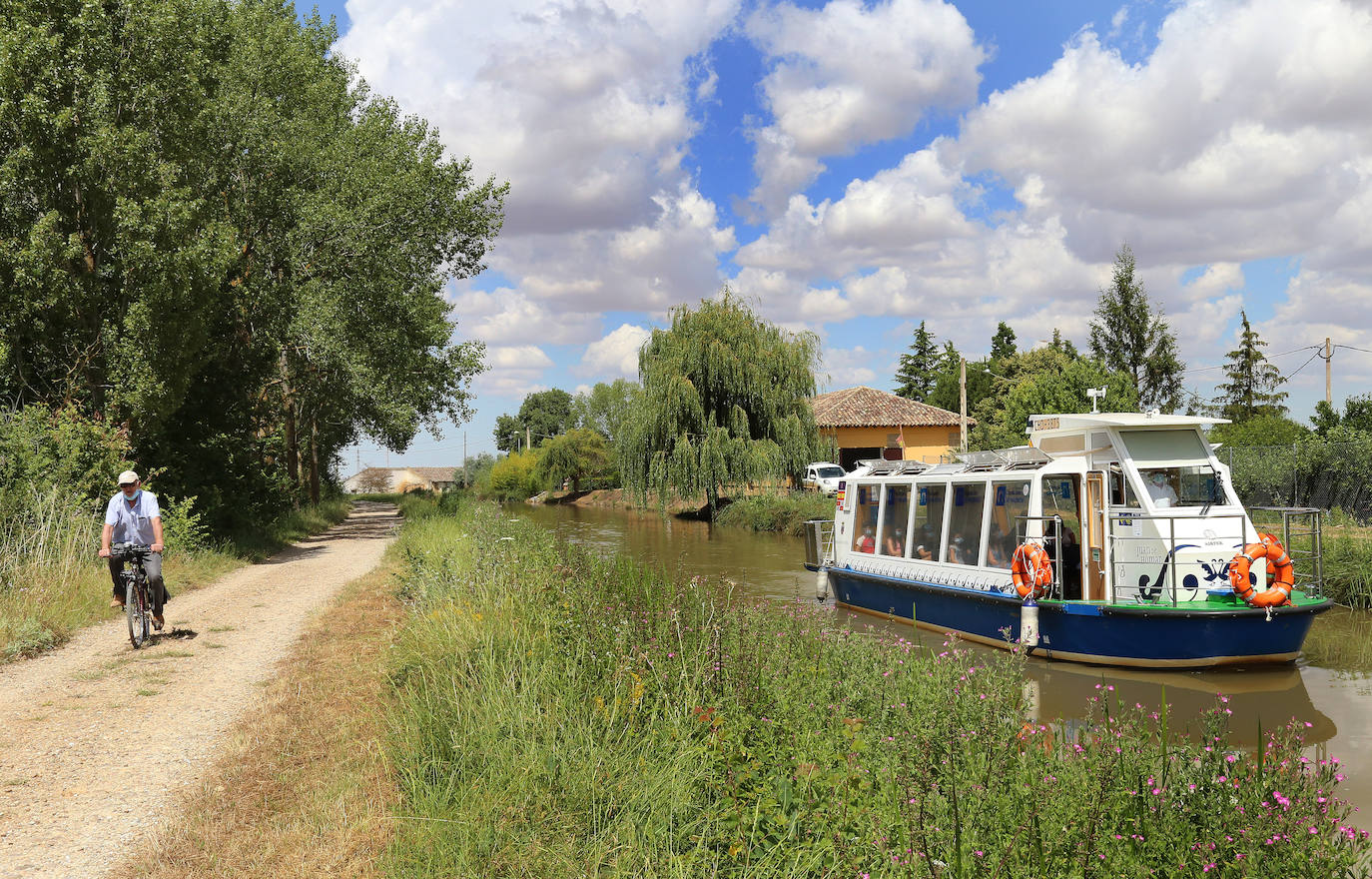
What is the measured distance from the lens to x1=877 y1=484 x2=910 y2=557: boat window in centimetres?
1493

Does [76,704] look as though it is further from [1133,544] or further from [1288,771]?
[1133,544]

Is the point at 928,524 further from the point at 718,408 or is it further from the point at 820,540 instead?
the point at 718,408

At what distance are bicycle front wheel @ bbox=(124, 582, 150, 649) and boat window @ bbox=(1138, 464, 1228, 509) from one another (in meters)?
11.5

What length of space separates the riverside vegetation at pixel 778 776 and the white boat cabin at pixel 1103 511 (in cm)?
552

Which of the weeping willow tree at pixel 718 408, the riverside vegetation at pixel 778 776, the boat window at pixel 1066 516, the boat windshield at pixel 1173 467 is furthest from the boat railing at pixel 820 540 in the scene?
the weeping willow tree at pixel 718 408

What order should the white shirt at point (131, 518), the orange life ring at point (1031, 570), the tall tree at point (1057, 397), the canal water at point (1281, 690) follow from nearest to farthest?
the canal water at point (1281, 690) < the white shirt at point (131, 518) < the orange life ring at point (1031, 570) < the tall tree at point (1057, 397)

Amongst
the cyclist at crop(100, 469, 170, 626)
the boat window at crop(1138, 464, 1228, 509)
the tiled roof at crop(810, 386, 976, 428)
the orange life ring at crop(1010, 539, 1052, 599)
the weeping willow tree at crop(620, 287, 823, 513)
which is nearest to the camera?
the cyclist at crop(100, 469, 170, 626)

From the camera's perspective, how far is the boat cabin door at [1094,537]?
453 inches

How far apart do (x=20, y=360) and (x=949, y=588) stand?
49.0 feet

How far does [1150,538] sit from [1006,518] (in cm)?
187

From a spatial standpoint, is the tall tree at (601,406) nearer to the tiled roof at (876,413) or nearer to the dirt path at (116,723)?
the tiled roof at (876,413)

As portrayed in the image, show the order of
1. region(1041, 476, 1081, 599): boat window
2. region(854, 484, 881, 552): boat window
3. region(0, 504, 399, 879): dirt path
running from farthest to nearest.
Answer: region(854, 484, 881, 552): boat window
region(1041, 476, 1081, 599): boat window
region(0, 504, 399, 879): dirt path

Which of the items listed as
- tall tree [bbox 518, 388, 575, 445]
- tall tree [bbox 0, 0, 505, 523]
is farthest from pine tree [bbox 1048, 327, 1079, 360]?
tall tree [bbox 518, 388, 575, 445]

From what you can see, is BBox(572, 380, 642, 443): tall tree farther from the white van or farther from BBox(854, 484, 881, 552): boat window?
BBox(854, 484, 881, 552): boat window
